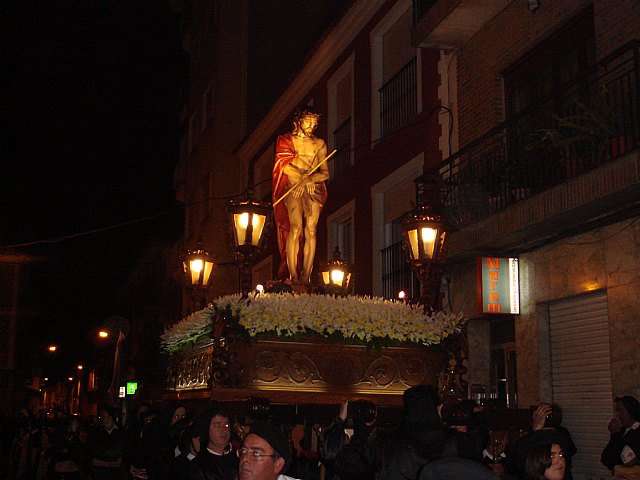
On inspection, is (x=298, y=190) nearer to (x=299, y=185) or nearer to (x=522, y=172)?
(x=299, y=185)

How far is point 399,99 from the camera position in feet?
50.5

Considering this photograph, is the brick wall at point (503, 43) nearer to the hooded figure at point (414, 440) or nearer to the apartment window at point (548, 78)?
the apartment window at point (548, 78)

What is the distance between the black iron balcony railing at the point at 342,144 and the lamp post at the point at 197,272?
753 cm

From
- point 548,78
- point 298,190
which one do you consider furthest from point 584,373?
point 298,190

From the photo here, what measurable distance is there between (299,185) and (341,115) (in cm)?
954

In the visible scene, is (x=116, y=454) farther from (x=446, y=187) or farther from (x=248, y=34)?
(x=248, y=34)

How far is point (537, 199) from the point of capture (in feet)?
31.3

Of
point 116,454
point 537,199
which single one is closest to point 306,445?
point 537,199

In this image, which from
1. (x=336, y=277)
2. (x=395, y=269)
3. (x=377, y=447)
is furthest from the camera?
(x=395, y=269)

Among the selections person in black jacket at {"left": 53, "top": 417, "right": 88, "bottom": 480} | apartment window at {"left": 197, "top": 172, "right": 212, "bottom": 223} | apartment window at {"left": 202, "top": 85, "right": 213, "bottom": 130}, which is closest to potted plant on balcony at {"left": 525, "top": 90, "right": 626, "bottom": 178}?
person in black jacket at {"left": 53, "top": 417, "right": 88, "bottom": 480}

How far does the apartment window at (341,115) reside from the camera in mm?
17625

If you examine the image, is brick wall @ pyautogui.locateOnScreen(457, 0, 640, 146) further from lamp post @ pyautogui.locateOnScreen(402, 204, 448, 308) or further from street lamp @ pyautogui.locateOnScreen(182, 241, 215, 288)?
street lamp @ pyautogui.locateOnScreen(182, 241, 215, 288)

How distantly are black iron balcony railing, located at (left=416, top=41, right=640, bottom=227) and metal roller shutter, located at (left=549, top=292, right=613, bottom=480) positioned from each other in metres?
1.55

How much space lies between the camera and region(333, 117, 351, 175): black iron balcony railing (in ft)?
57.8
